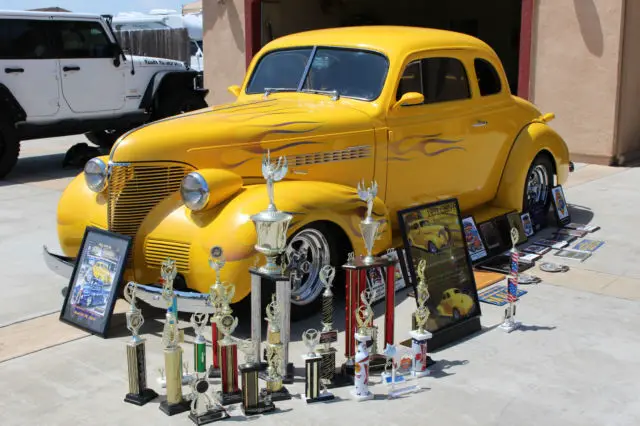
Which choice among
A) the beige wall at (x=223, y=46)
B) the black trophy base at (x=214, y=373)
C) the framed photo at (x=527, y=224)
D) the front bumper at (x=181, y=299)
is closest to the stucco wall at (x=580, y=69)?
the framed photo at (x=527, y=224)

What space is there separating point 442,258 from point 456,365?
2.42 feet

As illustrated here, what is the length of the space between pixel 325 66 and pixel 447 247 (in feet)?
6.86

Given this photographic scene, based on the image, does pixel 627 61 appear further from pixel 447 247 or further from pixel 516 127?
pixel 447 247

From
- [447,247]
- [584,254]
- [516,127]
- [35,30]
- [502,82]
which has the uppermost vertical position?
[35,30]

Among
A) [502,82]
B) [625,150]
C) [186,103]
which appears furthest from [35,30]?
[625,150]

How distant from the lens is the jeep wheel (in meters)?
10.3

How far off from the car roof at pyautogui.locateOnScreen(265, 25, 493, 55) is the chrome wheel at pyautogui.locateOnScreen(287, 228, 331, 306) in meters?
1.88

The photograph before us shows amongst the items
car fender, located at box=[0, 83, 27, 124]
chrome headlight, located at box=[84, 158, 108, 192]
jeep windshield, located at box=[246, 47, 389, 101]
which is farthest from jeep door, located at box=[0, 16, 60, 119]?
chrome headlight, located at box=[84, 158, 108, 192]

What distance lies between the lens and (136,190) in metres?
4.86

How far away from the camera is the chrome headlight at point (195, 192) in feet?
15.1

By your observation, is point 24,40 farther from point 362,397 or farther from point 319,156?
point 362,397

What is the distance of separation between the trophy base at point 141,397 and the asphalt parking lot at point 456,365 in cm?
4

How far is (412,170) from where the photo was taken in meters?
5.93

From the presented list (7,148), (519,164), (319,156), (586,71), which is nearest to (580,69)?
(586,71)
